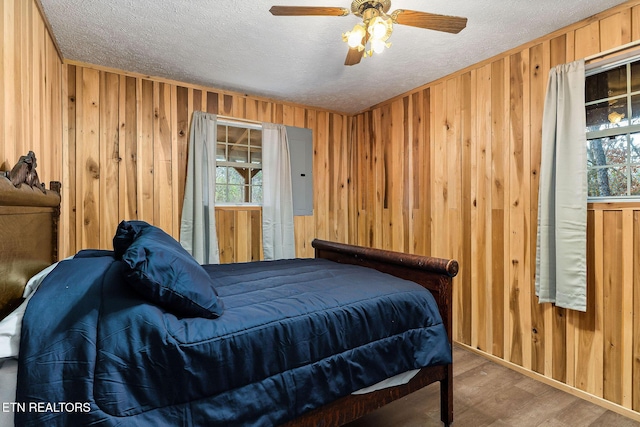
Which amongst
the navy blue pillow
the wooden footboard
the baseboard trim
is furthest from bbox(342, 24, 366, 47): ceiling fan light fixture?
the baseboard trim

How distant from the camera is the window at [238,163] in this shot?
3.57m

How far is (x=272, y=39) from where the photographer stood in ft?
7.88

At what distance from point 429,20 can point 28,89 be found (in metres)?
2.27

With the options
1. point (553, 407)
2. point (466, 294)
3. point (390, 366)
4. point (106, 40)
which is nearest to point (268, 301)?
point (390, 366)

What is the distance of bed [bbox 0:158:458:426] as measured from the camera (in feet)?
3.15

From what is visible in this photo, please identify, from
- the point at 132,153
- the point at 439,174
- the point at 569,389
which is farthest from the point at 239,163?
the point at 569,389

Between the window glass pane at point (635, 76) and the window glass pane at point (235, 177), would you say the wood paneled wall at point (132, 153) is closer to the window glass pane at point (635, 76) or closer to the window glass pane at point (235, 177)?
the window glass pane at point (235, 177)

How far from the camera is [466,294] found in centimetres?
292

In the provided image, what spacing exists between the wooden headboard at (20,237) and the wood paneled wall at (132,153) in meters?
1.13

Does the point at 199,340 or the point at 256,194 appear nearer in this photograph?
the point at 199,340

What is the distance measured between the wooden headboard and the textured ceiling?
131 cm

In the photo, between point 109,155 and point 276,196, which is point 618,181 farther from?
point 109,155

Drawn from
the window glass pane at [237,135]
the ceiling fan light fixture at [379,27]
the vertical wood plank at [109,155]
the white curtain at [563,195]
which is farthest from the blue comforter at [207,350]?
the window glass pane at [237,135]
